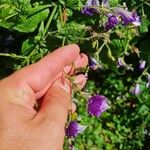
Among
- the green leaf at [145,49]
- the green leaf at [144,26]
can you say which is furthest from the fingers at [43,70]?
the green leaf at [145,49]

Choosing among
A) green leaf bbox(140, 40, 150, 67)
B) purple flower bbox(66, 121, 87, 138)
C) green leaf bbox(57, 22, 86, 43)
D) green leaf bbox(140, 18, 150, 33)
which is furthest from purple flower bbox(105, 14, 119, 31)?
green leaf bbox(140, 40, 150, 67)

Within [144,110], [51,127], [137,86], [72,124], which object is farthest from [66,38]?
[144,110]

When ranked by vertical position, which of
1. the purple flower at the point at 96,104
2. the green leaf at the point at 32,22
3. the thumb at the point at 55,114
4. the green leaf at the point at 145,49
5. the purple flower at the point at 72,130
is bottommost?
the green leaf at the point at 145,49

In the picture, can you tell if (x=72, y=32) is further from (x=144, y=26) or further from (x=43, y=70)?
(x=144, y=26)

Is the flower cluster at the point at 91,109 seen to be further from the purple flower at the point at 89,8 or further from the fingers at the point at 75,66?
the purple flower at the point at 89,8

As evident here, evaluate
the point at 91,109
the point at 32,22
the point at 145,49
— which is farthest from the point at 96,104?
the point at 145,49

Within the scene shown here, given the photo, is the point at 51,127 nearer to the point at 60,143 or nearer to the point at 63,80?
the point at 60,143
